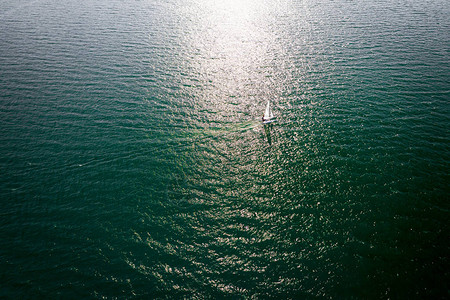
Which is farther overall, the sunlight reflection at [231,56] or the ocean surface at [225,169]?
the sunlight reflection at [231,56]

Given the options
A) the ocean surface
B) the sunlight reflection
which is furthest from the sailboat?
the sunlight reflection

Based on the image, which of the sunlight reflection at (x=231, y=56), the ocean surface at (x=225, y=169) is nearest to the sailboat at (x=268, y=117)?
the ocean surface at (x=225, y=169)

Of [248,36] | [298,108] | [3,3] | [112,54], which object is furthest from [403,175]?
[3,3]

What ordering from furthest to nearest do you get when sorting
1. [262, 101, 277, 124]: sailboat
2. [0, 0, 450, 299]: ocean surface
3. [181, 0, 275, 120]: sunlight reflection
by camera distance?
[181, 0, 275, 120]: sunlight reflection, [262, 101, 277, 124]: sailboat, [0, 0, 450, 299]: ocean surface

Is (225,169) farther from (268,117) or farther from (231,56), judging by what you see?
(231,56)

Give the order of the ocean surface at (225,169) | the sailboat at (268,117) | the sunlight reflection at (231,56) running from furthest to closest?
the sunlight reflection at (231,56) < the sailboat at (268,117) < the ocean surface at (225,169)

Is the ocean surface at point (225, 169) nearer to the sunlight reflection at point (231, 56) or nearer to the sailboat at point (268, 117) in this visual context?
the sunlight reflection at point (231, 56)

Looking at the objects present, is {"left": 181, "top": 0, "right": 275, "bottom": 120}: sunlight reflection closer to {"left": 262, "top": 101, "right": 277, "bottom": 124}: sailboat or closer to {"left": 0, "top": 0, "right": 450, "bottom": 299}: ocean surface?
{"left": 0, "top": 0, "right": 450, "bottom": 299}: ocean surface

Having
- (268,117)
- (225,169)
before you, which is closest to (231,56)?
(268,117)

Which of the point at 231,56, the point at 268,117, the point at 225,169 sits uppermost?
the point at 231,56
